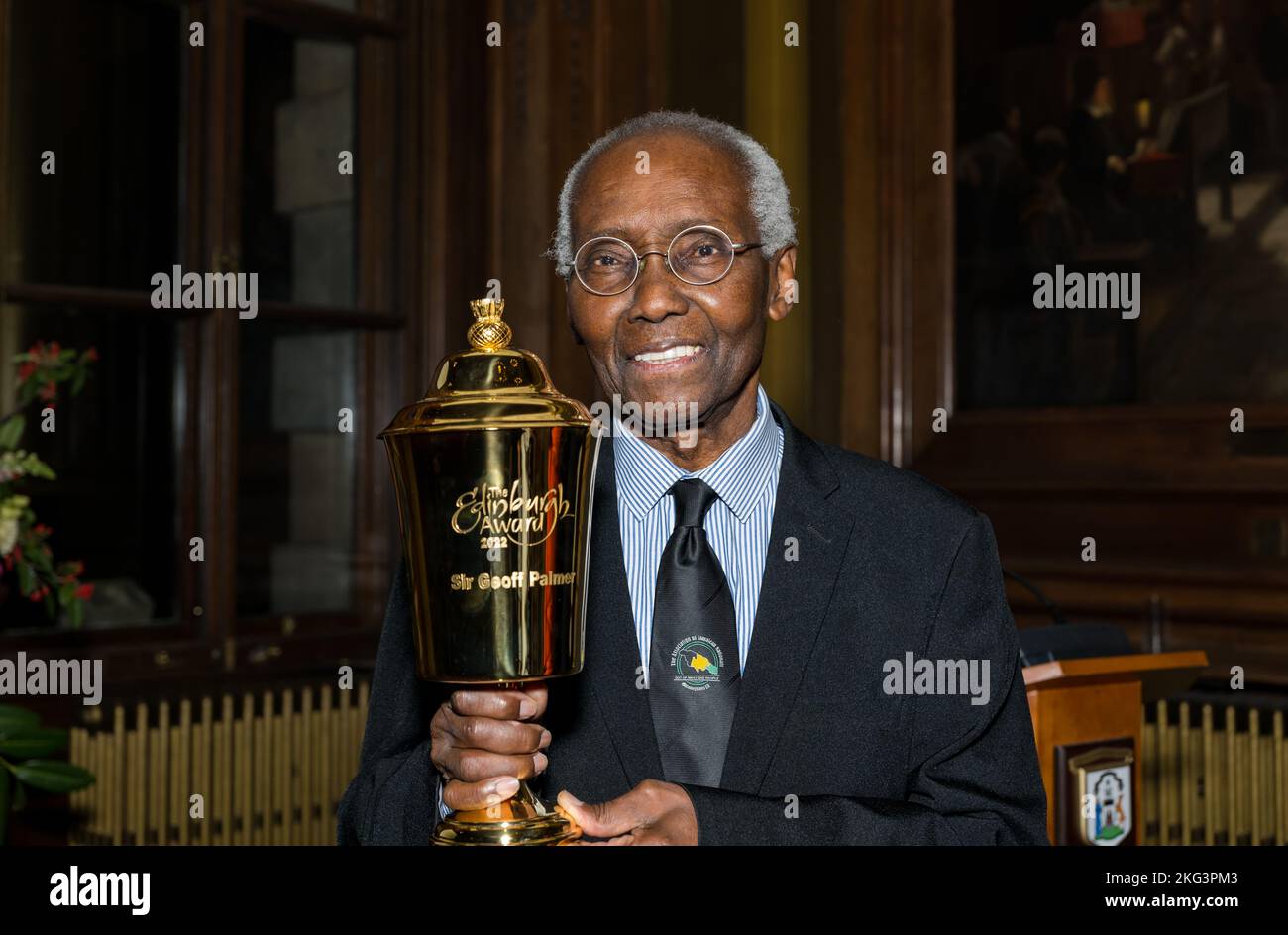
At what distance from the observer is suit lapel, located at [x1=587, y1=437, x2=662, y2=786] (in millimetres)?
1499

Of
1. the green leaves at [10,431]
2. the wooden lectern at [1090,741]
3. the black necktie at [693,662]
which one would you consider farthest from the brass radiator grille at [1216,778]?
the green leaves at [10,431]

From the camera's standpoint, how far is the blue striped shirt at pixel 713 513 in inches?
64.4

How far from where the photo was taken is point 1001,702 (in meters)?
1.50

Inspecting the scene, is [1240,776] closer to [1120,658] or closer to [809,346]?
[1120,658]

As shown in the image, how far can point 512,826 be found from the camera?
118cm

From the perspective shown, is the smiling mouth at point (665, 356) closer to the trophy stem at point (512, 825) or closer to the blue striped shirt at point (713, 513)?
the blue striped shirt at point (713, 513)

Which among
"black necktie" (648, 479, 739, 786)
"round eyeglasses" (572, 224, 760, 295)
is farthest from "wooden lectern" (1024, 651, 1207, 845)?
"round eyeglasses" (572, 224, 760, 295)

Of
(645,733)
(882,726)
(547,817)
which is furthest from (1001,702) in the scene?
(547,817)

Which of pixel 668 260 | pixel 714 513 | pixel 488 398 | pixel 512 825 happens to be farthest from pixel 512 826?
pixel 668 260

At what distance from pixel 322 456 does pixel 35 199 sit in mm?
1290

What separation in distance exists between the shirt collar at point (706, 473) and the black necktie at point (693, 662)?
75 millimetres

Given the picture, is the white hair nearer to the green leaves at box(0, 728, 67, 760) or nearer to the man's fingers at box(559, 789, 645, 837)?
the man's fingers at box(559, 789, 645, 837)

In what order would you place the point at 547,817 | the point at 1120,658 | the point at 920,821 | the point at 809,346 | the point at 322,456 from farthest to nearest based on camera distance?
the point at 809,346 < the point at 322,456 < the point at 1120,658 < the point at 920,821 < the point at 547,817
